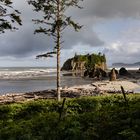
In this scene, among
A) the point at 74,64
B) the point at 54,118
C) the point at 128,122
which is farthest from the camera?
the point at 74,64

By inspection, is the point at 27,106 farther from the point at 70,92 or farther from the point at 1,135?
the point at 70,92

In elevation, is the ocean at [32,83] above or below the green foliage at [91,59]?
below

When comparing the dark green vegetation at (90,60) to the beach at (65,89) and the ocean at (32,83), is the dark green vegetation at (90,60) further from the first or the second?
the beach at (65,89)

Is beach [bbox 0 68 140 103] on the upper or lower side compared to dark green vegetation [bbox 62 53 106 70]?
lower

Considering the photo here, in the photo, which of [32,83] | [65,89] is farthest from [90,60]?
[65,89]

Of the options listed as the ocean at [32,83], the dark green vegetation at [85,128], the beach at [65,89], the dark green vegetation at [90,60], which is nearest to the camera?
the dark green vegetation at [85,128]

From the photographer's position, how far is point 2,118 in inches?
917

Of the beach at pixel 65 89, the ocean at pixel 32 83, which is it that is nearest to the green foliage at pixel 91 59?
the ocean at pixel 32 83

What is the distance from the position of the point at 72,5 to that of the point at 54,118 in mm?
23353

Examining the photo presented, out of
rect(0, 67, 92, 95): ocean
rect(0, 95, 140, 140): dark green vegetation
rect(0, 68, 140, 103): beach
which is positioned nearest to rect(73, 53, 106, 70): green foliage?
rect(0, 67, 92, 95): ocean

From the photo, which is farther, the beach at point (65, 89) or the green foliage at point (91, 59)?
the green foliage at point (91, 59)

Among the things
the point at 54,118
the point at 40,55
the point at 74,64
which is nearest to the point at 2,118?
the point at 54,118

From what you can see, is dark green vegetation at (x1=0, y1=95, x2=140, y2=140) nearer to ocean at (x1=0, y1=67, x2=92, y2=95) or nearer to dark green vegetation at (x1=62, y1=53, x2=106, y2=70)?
ocean at (x1=0, y1=67, x2=92, y2=95)

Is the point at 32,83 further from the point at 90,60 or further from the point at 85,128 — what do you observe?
the point at 85,128
